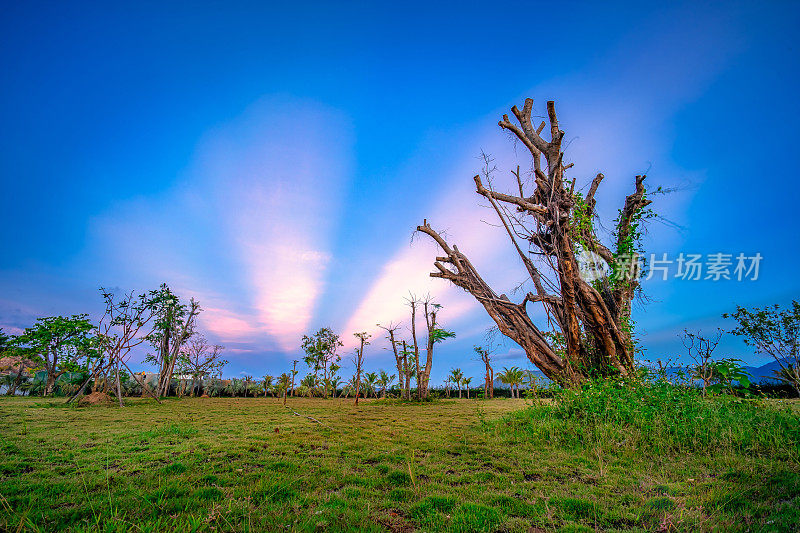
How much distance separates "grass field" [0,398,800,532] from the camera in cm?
315

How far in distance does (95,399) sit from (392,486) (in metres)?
25.0

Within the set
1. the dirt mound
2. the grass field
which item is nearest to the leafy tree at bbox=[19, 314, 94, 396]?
the dirt mound

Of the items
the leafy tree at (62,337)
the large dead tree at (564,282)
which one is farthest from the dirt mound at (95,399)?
the large dead tree at (564,282)

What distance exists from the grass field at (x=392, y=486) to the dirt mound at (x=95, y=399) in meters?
16.1

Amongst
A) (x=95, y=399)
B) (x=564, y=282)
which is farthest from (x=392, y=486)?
(x=95, y=399)

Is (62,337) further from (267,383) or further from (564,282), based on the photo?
(564,282)

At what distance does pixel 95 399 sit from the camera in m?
20.0

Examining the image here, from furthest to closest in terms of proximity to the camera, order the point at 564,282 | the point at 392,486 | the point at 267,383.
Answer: the point at 267,383 → the point at 564,282 → the point at 392,486

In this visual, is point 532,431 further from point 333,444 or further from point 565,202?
point 565,202

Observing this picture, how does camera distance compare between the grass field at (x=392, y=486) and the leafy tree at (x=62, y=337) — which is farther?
the leafy tree at (x=62, y=337)

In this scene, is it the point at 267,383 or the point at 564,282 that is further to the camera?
the point at 267,383

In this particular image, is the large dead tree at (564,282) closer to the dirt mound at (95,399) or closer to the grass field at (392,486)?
the grass field at (392,486)

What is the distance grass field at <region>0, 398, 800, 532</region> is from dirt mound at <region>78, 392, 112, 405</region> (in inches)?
633

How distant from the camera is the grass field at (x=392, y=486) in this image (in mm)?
3154
